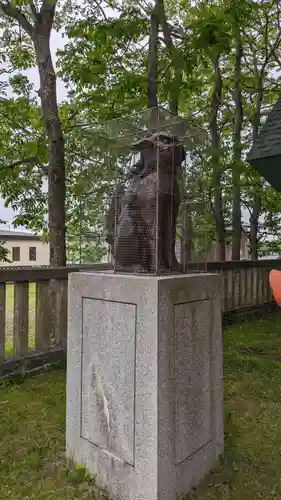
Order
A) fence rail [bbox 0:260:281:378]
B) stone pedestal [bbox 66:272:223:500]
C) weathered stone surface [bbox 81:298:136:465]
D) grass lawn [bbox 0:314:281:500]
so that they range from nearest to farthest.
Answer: stone pedestal [bbox 66:272:223:500], weathered stone surface [bbox 81:298:136:465], grass lawn [bbox 0:314:281:500], fence rail [bbox 0:260:281:378]

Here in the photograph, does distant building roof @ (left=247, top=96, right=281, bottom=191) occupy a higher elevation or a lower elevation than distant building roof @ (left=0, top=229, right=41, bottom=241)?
higher

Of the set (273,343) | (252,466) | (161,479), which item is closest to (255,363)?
(273,343)

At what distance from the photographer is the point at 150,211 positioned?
2182 mm

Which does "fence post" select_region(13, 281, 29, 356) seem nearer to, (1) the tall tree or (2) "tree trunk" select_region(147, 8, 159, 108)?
(1) the tall tree

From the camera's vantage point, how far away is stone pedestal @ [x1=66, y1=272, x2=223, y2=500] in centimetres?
A: 193

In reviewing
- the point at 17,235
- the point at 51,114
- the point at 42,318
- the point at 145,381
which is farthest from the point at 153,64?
the point at 17,235

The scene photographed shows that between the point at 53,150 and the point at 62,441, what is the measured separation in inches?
133

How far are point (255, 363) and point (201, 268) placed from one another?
245 centimetres

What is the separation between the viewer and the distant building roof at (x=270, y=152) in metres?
5.92

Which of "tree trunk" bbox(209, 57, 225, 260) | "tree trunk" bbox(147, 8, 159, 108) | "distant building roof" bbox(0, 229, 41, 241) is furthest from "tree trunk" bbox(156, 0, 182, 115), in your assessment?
"distant building roof" bbox(0, 229, 41, 241)

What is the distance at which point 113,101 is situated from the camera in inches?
245

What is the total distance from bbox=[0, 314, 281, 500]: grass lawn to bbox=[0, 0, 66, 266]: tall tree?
1.67 m

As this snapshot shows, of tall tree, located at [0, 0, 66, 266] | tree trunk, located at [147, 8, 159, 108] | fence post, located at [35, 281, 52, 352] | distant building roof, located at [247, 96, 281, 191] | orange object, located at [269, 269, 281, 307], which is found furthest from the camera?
distant building roof, located at [247, 96, 281, 191]

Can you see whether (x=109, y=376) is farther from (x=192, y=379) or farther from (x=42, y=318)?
(x=42, y=318)
